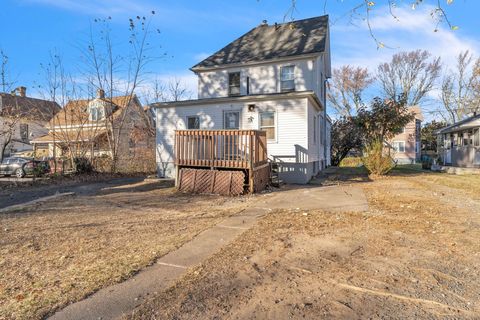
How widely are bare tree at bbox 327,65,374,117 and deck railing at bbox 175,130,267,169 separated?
1222 inches

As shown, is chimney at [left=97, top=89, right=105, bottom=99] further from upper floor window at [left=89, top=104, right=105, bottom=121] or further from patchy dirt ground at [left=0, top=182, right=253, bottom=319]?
patchy dirt ground at [left=0, top=182, right=253, bottom=319]

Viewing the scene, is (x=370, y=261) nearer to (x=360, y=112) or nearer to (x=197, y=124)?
(x=197, y=124)

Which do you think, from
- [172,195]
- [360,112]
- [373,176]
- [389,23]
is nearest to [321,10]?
[389,23]

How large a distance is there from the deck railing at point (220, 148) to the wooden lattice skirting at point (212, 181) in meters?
0.28

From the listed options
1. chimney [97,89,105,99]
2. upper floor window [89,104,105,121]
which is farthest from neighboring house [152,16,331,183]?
chimney [97,89,105,99]

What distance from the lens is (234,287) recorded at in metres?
3.07

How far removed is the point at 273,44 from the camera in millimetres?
17312

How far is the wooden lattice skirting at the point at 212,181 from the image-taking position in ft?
30.8

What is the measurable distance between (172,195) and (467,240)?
7468mm

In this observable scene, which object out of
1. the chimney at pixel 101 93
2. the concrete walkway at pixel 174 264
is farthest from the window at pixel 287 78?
the chimney at pixel 101 93

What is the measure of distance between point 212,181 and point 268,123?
4363mm

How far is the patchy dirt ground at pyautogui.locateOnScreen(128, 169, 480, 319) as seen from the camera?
8.63 ft

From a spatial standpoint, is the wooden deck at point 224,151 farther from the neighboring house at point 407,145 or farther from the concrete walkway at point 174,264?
the neighboring house at point 407,145

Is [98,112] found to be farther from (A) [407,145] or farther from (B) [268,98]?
(A) [407,145]
